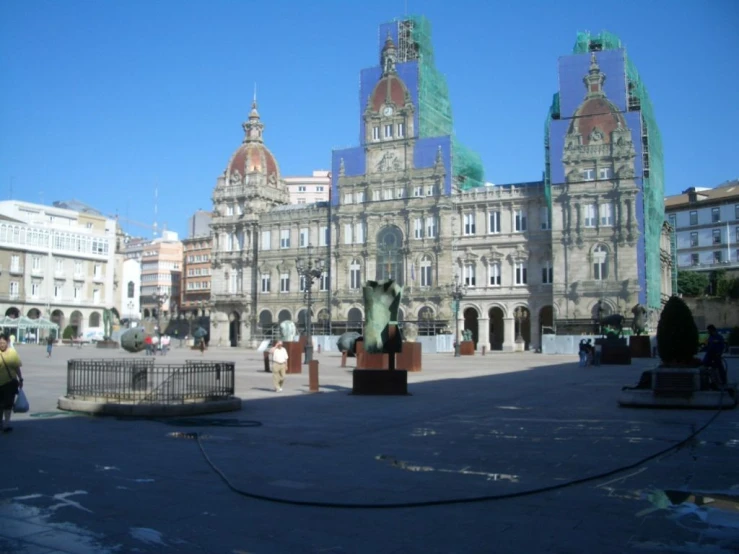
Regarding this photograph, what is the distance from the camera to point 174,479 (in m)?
8.46

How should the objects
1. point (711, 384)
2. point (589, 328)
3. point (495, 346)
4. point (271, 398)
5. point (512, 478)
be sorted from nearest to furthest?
point (512, 478)
point (711, 384)
point (271, 398)
point (589, 328)
point (495, 346)

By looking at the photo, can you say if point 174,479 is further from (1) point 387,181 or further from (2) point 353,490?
(1) point 387,181

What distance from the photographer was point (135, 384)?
15320mm

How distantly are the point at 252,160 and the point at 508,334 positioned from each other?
32654 mm

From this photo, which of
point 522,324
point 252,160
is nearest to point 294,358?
point 522,324

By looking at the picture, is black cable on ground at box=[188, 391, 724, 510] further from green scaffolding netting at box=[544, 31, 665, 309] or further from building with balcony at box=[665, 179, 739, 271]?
building with balcony at box=[665, 179, 739, 271]

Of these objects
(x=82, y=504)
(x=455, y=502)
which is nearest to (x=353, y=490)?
(x=455, y=502)

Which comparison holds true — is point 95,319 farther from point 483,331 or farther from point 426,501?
point 426,501

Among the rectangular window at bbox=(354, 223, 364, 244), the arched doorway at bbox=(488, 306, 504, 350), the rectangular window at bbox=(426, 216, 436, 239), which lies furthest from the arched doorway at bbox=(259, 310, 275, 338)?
the arched doorway at bbox=(488, 306, 504, 350)

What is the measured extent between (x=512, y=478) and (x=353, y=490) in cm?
189

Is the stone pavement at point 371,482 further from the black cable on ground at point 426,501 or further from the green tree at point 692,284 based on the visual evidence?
the green tree at point 692,284

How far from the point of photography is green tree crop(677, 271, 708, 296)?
259 feet

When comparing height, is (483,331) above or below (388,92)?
below

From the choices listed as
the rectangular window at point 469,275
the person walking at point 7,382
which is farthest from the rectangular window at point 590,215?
the person walking at point 7,382
